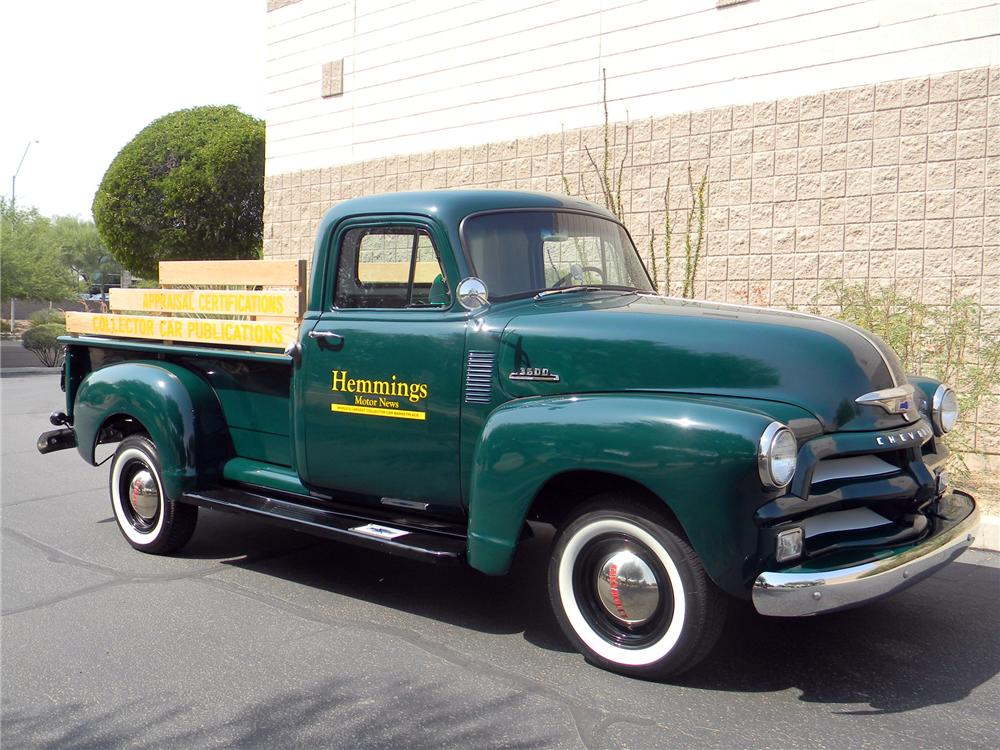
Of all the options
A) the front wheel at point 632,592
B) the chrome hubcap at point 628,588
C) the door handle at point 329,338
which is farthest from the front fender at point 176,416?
the chrome hubcap at point 628,588

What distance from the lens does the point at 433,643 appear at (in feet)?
14.5

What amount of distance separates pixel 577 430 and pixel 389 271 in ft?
5.37

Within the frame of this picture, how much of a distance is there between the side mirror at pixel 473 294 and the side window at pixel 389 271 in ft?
0.63

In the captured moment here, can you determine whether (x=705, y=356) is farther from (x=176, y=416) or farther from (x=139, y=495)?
(x=139, y=495)

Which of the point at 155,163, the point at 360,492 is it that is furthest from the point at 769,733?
the point at 155,163

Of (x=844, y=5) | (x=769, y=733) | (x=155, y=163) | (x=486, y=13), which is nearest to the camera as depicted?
(x=769, y=733)

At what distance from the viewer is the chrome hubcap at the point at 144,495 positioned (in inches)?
236

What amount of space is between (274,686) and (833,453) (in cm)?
243

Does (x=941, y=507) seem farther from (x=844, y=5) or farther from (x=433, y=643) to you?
(x=844, y=5)

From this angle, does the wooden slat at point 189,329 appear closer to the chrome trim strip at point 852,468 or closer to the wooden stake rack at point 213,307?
the wooden stake rack at point 213,307

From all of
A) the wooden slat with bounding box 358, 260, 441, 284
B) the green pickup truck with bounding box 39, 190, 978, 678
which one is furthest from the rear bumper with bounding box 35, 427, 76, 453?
the wooden slat with bounding box 358, 260, 441, 284

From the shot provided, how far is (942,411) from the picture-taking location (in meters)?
4.58

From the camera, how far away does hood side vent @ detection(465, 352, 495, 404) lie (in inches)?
175

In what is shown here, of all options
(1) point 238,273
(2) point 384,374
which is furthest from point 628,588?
(1) point 238,273
